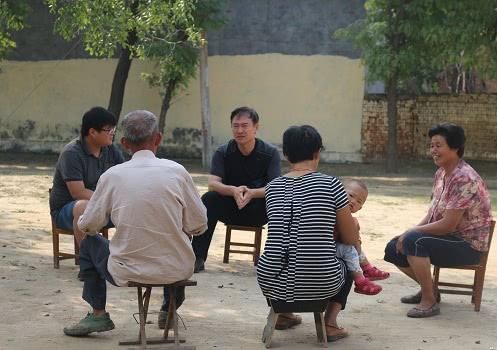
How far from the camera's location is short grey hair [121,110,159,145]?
5.72 m

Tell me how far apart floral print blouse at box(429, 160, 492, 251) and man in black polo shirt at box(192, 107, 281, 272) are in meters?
1.97

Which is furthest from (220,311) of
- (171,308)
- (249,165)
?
(249,165)

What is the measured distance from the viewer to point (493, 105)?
81.6 ft

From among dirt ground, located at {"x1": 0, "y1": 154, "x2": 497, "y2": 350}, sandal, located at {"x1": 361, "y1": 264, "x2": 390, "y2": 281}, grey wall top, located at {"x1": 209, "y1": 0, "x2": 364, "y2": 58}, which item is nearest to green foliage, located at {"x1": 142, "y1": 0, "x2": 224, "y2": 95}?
grey wall top, located at {"x1": 209, "y1": 0, "x2": 364, "y2": 58}

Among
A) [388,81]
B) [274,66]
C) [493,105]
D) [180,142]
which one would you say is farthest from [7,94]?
[493,105]

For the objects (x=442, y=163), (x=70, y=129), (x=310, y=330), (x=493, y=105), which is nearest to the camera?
(x=310, y=330)

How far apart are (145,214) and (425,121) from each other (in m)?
20.5

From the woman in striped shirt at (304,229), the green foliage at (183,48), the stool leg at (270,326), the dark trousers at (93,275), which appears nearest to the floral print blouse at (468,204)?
the woman in striped shirt at (304,229)

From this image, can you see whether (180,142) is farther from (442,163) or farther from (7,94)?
(442,163)

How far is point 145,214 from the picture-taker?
18.2 feet

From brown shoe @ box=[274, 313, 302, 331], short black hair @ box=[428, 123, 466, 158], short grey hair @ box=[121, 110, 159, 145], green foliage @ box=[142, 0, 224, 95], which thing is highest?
green foliage @ box=[142, 0, 224, 95]

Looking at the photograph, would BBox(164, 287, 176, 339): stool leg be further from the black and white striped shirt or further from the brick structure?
the brick structure

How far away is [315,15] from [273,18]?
107 centimetres

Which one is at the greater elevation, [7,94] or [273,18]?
[273,18]
